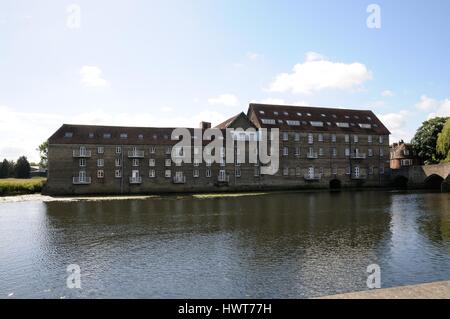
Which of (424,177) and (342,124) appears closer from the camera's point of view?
(424,177)

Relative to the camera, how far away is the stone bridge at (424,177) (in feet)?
201

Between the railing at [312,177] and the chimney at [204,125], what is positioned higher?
the chimney at [204,125]

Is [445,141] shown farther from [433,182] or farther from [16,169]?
[16,169]

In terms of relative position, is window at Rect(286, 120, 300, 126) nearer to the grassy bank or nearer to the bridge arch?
the bridge arch

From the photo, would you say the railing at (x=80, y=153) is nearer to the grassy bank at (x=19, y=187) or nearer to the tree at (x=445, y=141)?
the grassy bank at (x=19, y=187)

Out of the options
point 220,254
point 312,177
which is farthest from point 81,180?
point 220,254

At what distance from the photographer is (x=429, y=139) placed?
76062 mm

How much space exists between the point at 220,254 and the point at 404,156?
79017 millimetres

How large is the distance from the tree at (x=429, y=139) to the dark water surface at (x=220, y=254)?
5319 cm

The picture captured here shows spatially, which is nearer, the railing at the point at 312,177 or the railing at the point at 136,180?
the railing at the point at 136,180

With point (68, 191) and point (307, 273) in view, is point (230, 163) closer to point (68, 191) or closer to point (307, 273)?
point (68, 191)

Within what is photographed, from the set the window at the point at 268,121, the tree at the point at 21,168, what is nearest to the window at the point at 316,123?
the window at the point at 268,121

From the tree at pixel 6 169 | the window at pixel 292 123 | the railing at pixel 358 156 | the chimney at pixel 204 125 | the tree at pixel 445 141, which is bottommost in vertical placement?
the tree at pixel 6 169

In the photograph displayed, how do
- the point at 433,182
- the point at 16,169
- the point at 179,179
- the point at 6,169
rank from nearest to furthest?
1. the point at 179,179
2. the point at 433,182
3. the point at 6,169
4. the point at 16,169
